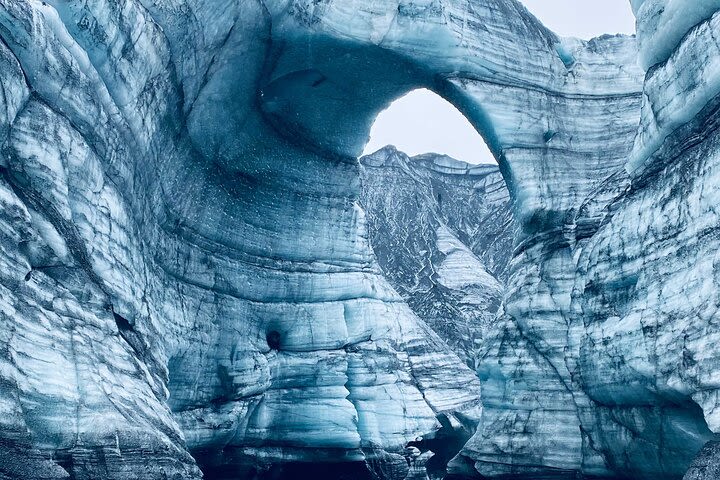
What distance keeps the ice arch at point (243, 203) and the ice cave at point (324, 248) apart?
0.13 feet

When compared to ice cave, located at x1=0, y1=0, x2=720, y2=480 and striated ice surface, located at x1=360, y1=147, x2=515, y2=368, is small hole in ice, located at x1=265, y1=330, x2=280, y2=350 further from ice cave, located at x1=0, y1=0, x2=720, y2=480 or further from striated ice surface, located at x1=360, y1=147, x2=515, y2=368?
striated ice surface, located at x1=360, y1=147, x2=515, y2=368

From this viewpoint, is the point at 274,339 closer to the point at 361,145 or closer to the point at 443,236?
the point at 361,145

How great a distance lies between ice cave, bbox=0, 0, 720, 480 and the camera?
651 cm

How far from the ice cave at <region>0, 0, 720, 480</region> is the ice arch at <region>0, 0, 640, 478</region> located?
4 cm

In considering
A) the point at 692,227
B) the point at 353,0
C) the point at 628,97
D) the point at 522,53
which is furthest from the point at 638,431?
the point at 353,0

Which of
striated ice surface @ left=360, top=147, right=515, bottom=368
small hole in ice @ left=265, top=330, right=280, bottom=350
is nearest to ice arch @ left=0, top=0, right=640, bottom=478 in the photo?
small hole in ice @ left=265, top=330, right=280, bottom=350

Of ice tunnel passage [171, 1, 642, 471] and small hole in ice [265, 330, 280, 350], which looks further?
small hole in ice [265, 330, 280, 350]

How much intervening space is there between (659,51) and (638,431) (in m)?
4.82

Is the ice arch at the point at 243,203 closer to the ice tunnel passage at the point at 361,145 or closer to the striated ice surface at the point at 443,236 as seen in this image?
the ice tunnel passage at the point at 361,145

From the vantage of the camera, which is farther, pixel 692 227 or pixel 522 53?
pixel 522 53

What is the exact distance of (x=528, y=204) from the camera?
1173cm

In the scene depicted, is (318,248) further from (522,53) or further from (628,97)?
(628,97)

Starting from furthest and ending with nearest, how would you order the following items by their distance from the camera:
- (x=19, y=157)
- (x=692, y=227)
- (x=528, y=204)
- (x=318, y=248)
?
(x=318, y=248) < (x=528, y=204) < (x=692, y=227) < (x=19, y=157)

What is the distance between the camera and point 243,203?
12875mm
